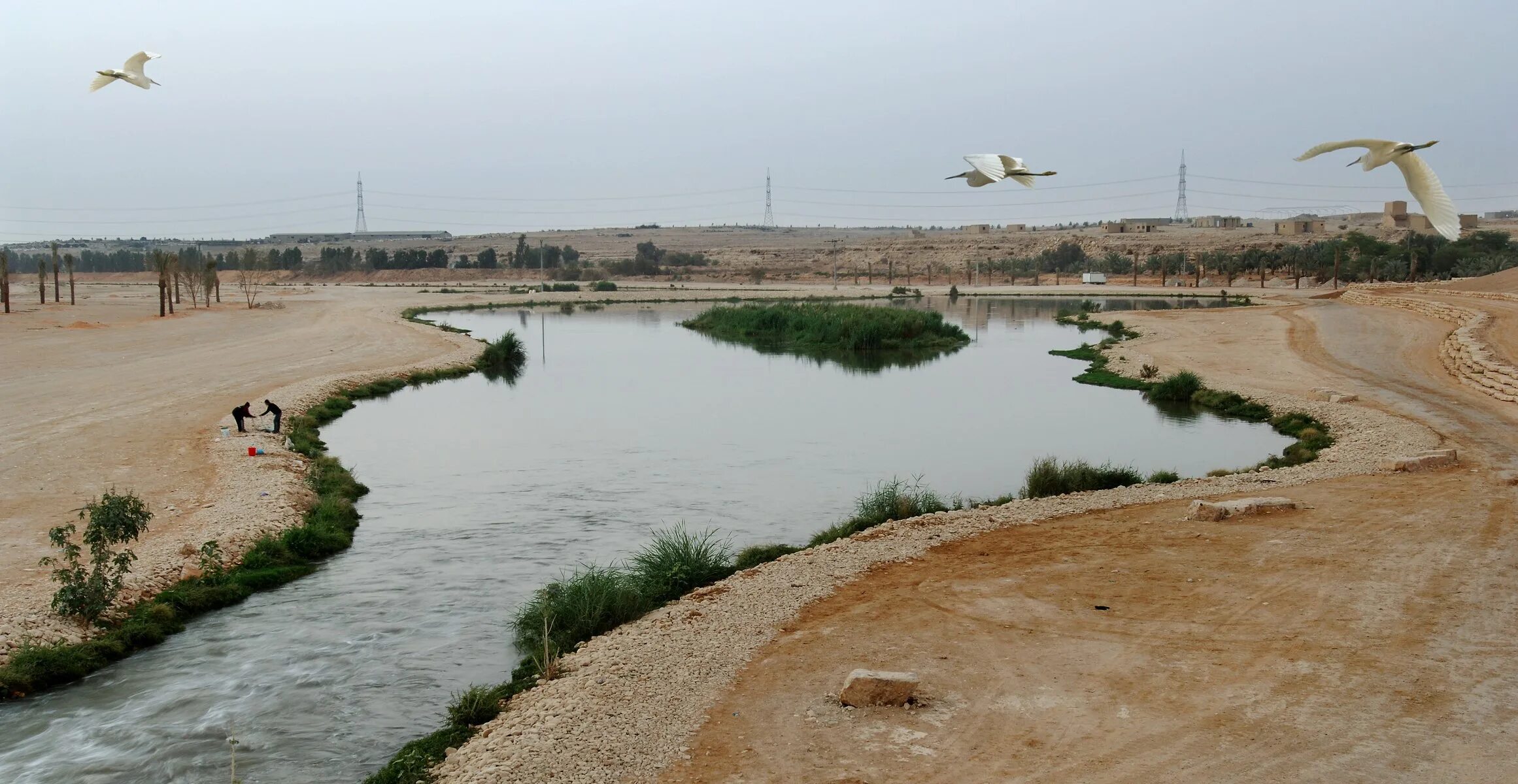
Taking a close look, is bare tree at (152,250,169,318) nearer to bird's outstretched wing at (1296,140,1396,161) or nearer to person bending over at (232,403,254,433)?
person bending over at (232,403,254,433)

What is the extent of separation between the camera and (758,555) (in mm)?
10961

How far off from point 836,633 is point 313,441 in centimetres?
1231

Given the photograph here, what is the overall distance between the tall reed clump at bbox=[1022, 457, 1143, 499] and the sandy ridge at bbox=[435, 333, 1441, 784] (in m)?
0.57

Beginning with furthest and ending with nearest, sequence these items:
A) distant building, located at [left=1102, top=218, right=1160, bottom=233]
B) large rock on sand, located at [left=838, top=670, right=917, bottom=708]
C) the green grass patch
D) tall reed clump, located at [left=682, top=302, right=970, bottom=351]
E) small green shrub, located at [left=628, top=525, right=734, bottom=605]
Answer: distant building, located at [left=1102, top=218, right=1160, bottom=233]
tall reed clump, located at [left=682, top=302, right=970, bottom=351]
the green grass patch
small green shrub, located at [left=628, top=525, right=734, bottom=605]
large rock on sand, located at [left=838, top=670, right=917, bottom=708]

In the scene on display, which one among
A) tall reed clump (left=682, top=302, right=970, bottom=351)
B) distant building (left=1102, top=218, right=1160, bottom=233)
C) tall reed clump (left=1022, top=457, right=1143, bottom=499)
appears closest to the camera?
tall reed clump (left=1022, top=457, right=1143, bottom=499)

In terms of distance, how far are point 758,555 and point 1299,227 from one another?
104512mm

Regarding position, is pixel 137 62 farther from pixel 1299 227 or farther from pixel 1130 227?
pixel 1130 227

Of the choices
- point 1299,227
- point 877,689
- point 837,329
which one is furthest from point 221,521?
point 1299,227

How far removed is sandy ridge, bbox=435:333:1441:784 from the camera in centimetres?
628

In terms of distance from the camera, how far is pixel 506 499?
14.7 m

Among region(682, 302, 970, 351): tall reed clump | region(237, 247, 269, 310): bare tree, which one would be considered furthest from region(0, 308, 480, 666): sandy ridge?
region(237, 247, 269, 310): bare tree

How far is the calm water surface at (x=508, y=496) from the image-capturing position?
25.0 feet

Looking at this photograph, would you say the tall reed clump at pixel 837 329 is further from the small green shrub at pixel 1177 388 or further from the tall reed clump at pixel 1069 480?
the tall reed clump at pixel 1069 480

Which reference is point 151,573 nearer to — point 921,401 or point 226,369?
point 921,401
